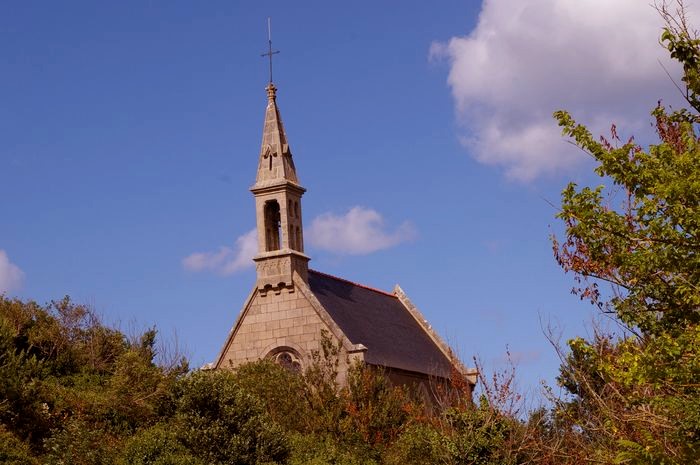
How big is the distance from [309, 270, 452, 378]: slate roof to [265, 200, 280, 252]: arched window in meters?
1.97

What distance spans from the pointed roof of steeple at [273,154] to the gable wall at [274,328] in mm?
4502

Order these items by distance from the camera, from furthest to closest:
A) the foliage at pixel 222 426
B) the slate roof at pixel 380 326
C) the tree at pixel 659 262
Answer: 1. the slate roof at pixel 380 326
2. the foliage at pixel 222 426
3. the tree at pixel 659 262

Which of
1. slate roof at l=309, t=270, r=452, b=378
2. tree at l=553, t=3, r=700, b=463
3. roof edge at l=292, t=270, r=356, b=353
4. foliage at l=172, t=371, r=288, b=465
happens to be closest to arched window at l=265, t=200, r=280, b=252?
roof edge at l=292, t=270, r=356, b=353

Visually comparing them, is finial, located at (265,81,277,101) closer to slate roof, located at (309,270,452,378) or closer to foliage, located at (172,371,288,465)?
slate roof, located at (309,270,452,378)

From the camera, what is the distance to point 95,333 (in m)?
40.2

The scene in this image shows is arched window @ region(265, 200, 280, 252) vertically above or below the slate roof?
above

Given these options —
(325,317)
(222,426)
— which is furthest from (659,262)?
(325,317)

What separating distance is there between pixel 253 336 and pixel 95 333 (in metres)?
6.00

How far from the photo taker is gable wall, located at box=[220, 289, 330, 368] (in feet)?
136

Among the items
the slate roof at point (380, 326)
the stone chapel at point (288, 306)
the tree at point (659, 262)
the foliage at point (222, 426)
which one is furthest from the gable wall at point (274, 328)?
the tree at point (659, 262)

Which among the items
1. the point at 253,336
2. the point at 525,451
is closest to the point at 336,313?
the point at 253,336

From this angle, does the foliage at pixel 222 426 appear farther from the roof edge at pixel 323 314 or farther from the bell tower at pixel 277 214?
the bell tower at pixel 277 214

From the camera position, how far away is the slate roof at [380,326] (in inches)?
1676

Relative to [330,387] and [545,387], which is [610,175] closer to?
[545,387]
